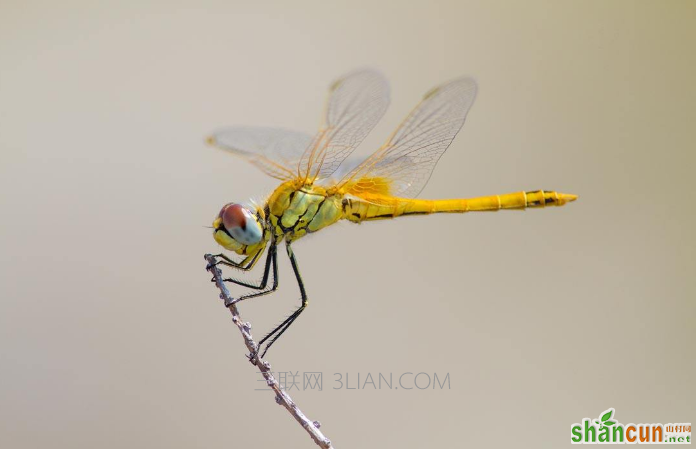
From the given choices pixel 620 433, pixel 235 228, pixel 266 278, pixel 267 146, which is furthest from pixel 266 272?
pixel 620 433

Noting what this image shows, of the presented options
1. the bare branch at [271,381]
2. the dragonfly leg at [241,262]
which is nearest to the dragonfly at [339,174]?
the dragonfly leg at [241,262]

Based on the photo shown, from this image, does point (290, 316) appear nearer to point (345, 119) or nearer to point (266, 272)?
point (266, 272)

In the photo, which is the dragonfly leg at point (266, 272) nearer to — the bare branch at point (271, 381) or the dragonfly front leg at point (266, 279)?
the dragonfly front leg at point (266, 279)

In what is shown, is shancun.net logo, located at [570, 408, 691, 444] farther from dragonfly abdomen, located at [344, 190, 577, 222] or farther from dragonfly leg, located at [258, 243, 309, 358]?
dragonfly leg, located at [258, 243, 309, 358]

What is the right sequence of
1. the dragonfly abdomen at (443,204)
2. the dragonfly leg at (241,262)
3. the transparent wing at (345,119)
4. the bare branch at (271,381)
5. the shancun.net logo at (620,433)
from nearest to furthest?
1. the bare branch at (271,381)
2. the dragonfly leg at (241,262)
3. the transparent wing at (345,119)
4. the dragonfly abdomen at (443,204)
5. the shancun.net logo at (620,433)

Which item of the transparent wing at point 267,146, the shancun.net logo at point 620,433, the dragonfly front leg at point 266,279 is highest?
the transparent wing at point 267,146

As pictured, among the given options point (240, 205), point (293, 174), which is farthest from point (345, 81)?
point (240, 205)
